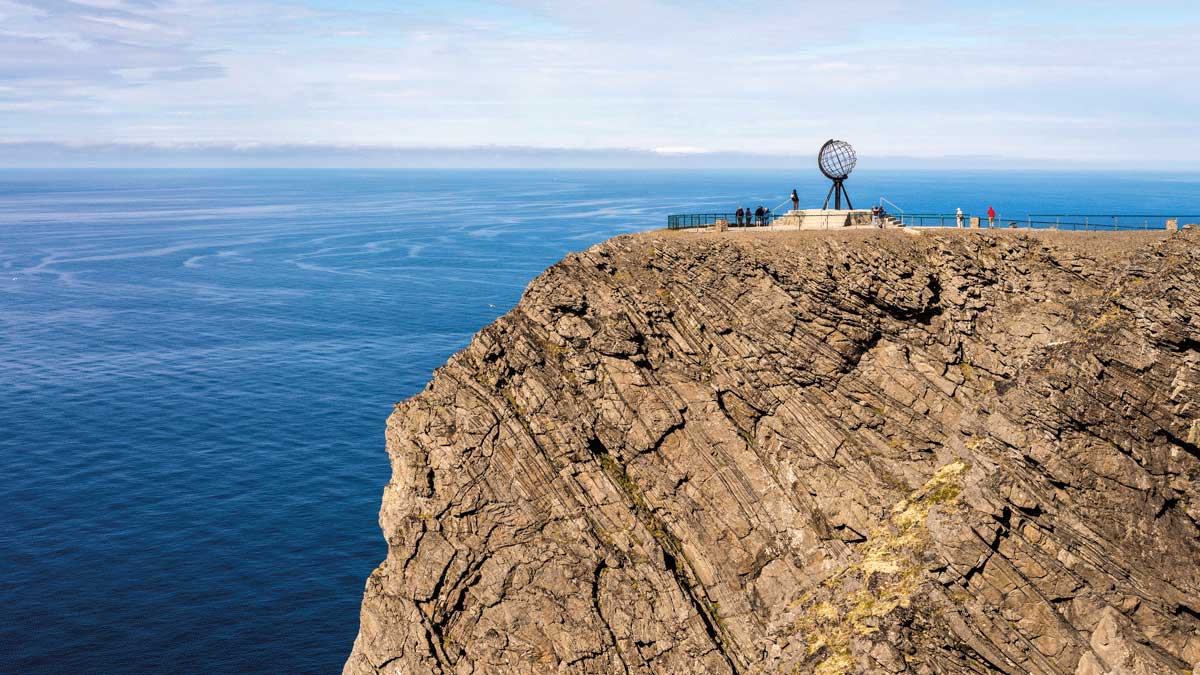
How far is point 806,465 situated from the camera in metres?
48.0

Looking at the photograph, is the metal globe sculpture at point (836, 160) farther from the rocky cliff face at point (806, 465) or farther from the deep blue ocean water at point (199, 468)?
the deep blue ocean water at point (199, 468)

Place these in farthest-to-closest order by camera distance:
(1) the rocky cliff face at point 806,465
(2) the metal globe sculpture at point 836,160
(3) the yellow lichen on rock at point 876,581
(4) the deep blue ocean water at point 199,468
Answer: (4) the deep blue ocean water at point 199,468
(2) the metal globe sculpture at point 836,160
(3) the yellow lichen on rock at point 876,581
(1) the rocky cliff face at point 806,465

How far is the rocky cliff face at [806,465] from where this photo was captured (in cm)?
3969

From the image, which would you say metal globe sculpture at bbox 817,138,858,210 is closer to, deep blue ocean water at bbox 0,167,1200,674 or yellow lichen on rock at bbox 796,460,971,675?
yellow lichen on rock at bbox 796,460,971,675

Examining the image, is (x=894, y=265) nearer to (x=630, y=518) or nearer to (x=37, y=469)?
(x=630, y=518)

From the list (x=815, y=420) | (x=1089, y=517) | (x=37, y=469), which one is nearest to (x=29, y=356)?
(x=37, y=469)

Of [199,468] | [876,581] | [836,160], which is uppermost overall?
[836,160]

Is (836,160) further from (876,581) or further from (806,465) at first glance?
(876,581)

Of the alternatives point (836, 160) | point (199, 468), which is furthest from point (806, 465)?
point (199, 468)

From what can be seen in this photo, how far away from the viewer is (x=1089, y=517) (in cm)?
3962

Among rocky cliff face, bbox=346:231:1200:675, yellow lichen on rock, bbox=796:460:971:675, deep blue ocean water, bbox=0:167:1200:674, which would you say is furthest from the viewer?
deep blue ocean water, bbox=0:167:1200:674

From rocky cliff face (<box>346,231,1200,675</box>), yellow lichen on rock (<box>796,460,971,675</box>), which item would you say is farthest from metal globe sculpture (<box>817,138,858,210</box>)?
yellow lichen on rock (<box>796,460,971,675</box>)

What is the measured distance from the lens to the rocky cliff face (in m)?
39.7

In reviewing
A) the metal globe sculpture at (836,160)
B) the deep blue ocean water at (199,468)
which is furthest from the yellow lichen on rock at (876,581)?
the deep blue ocean water at (199,468)
